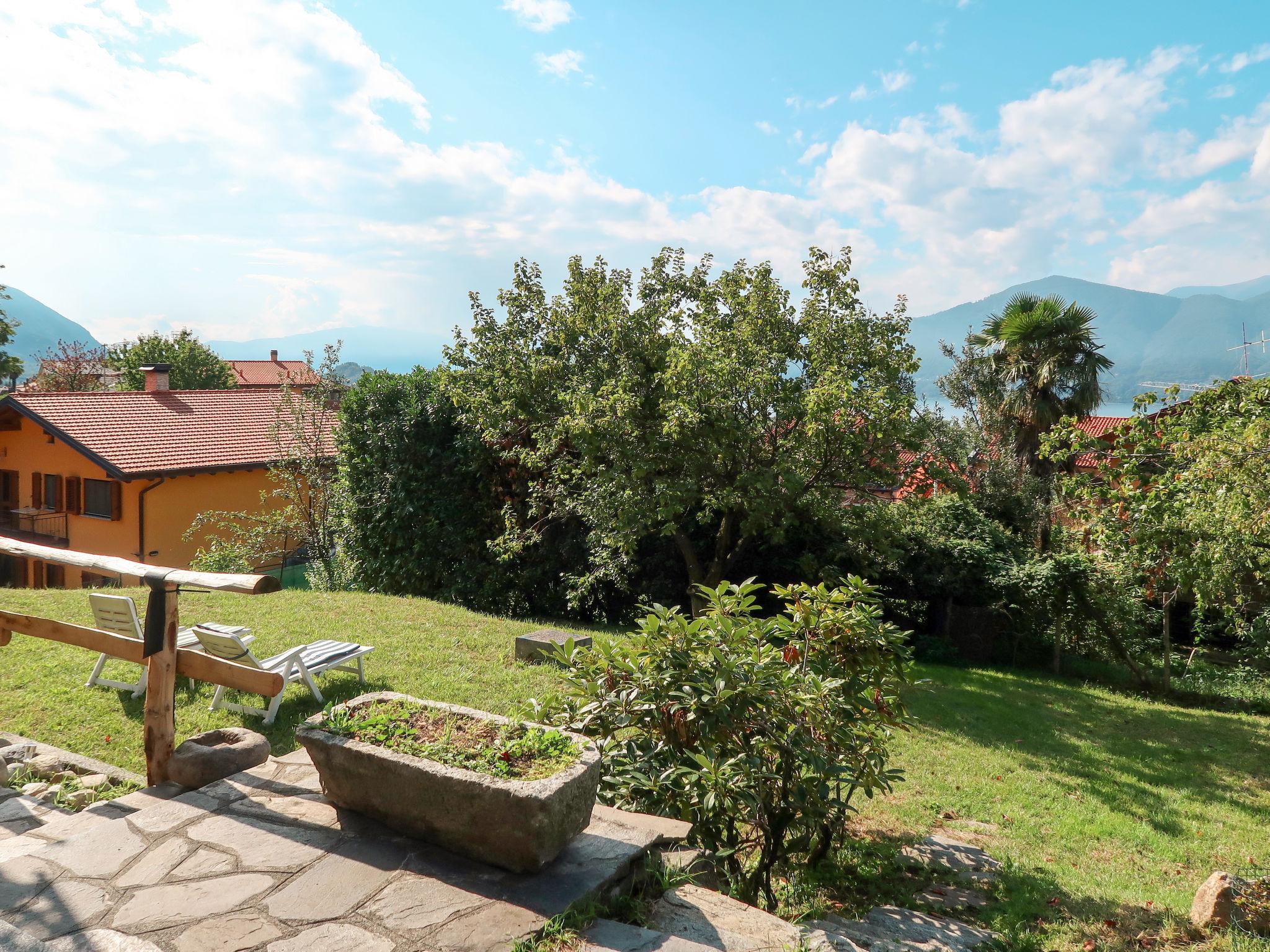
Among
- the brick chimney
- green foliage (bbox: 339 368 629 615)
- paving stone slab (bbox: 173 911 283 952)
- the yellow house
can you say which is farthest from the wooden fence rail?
the brick chimney

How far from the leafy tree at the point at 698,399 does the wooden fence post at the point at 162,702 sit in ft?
19.6

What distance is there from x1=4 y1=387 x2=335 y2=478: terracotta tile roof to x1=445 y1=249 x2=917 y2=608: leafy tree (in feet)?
23.1

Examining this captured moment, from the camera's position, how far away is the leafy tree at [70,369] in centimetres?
3981

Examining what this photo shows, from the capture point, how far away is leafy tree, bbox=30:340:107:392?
39812 mm

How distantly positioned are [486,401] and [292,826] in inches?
358

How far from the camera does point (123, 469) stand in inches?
735

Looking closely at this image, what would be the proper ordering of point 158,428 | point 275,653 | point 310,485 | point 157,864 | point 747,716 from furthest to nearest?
point 158,428, point 310,485, point 275,653, point 747,716, point 157,864

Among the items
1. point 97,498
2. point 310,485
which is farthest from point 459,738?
point 97,498

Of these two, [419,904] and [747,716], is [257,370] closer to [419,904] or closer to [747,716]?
[747,716]

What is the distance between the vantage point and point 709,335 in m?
10.3

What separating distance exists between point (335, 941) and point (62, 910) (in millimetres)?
1101

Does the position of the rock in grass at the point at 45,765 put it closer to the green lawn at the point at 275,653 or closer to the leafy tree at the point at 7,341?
the green lawn at the point at 275,653

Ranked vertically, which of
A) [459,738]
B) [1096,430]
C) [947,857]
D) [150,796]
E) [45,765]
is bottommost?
[947,857]

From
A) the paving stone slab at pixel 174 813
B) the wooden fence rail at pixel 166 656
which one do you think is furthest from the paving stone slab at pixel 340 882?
the wooden fence rail at pixel 166 656
